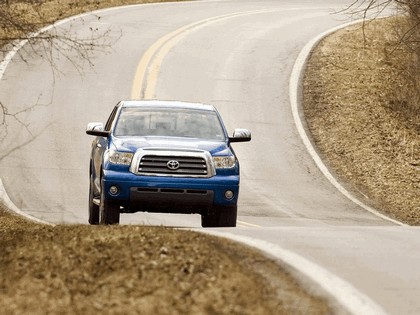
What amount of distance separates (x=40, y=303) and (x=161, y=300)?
938 mm

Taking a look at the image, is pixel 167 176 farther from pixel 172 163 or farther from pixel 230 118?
pixel 230 118

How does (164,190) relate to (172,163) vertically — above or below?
below

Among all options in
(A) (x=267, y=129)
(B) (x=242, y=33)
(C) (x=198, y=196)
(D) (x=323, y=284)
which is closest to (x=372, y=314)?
(D) (x=323, y=284)

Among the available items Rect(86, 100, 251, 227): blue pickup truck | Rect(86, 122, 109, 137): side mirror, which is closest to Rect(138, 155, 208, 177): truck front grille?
Rect(86, 100, 251, 227): blue pickup truck

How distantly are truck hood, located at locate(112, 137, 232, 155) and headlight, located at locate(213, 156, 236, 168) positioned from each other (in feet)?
0.33

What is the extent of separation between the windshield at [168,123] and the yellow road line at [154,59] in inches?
546

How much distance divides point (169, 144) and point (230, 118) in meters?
13.9

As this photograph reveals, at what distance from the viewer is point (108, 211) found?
1580 cm

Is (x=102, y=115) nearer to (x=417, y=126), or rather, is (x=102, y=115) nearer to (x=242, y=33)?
(x=417, y=126)

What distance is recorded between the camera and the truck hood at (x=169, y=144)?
15883mm

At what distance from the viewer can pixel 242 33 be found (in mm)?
40312

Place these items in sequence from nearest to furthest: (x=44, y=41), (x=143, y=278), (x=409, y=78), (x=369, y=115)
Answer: (x=143, y=278)
(x=369, y=115)
(x=409, y=78)
(x=44, y=41)

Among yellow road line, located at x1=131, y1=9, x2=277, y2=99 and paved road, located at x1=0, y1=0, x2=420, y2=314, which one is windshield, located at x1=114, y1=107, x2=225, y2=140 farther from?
yellow road line, located at x1=131, y1=9, x2=277, y2=99

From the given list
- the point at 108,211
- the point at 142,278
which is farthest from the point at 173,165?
the point at 142,278
